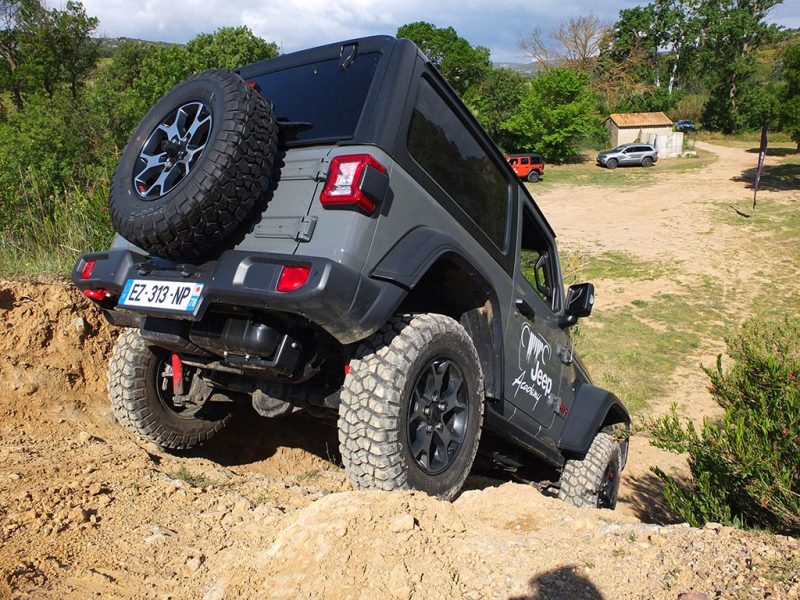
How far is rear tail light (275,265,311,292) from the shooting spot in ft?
7.41

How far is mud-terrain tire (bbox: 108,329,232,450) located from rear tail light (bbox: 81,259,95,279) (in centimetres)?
59

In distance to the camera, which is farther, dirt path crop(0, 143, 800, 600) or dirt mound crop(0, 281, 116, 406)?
dirt mound crop(0, 281, 116, 406)

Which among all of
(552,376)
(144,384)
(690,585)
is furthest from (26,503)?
(552,376)

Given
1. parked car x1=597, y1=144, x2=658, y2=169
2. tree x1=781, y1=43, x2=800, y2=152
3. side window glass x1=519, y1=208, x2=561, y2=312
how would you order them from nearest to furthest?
side window glass x1=519, y1=208, x2=561, y2=312 → tree x1=781, y1=43, x2=800, y2=152 → parked car x1=597, y1=144, x2=658, y2=169

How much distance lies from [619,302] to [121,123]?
14.2 meters

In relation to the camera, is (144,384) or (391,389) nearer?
(391,389)

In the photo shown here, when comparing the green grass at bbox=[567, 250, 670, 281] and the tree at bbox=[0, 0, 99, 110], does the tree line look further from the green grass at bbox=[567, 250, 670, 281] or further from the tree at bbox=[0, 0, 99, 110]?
the green grass at bbox=[567, 250, 670, 281]

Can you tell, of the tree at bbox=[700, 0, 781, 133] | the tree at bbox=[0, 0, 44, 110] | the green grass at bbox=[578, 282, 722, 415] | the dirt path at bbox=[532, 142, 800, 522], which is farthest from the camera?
the tree at bbox=[700, 0, 781, 133]

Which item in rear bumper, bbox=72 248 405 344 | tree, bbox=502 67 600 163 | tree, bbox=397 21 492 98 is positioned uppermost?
tree, bbox=397 21 492 98

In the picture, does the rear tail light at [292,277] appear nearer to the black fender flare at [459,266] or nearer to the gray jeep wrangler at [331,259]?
the gray jeep wrangler at [331,259]

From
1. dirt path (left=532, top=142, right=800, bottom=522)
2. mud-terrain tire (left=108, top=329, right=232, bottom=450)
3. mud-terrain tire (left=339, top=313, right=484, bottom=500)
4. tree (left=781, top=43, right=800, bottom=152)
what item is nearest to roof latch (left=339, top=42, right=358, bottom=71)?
mud-terrain tire (left=339, top=313, right=484, bottom=500)

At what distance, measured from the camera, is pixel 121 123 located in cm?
1706

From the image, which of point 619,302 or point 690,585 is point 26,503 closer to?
point 690,585

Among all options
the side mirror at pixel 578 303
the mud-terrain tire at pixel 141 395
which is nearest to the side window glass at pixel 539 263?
the side mirror at pixel 578 303
